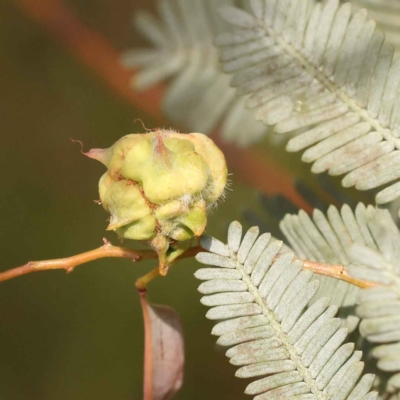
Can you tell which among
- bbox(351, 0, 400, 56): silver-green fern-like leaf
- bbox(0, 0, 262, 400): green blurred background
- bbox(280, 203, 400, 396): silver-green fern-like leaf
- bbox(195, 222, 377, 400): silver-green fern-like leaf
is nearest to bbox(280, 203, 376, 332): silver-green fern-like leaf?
bbox(280, 203, 400, 396): silver-green fern-like leaf

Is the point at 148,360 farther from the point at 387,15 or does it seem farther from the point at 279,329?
the point at 387,15

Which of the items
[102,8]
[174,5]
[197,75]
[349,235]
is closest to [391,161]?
[349,235]

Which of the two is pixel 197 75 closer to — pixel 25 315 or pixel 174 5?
pixel 174 5

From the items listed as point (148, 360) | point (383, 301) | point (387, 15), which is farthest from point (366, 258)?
point (387, 15)

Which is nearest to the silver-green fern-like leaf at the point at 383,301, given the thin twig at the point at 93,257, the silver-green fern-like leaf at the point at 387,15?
the thin twig at the point at 93,257

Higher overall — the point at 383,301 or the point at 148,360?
the point at 148,360

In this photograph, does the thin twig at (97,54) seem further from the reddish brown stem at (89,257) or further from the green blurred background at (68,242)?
the reddish brown stem at (89,257)

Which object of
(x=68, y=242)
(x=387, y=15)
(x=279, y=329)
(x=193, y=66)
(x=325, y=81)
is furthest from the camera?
(x=68, y=242)
